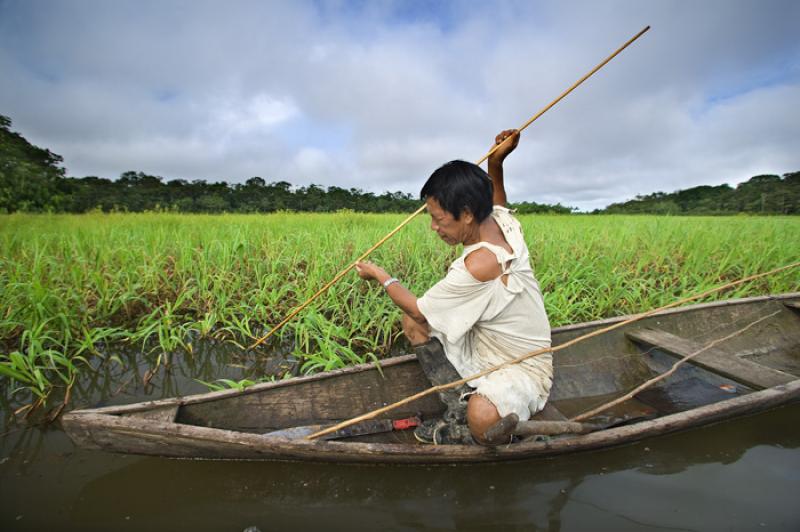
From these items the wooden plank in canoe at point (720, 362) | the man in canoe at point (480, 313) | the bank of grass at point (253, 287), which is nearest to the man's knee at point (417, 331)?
the man in canoe at point (480, 313)

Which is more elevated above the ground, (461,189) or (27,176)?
(27,176)

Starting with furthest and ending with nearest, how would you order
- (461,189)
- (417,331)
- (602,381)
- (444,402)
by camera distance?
(602,381), (417,331), (444,402), (461,189)

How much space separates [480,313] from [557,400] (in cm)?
119

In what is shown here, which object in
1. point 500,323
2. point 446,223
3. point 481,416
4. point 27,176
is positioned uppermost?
point 27,176

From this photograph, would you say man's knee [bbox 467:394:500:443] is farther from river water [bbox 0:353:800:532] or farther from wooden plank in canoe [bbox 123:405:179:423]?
wooden plank in canoe [bbox 123:405:179:423]

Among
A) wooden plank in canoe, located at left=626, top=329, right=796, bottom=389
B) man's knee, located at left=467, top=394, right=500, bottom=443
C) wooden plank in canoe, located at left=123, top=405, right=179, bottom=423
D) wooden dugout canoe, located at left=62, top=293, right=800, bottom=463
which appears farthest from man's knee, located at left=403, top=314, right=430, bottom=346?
wooden plank in canoe, located at left=626, top=329, right=796, bottom=389

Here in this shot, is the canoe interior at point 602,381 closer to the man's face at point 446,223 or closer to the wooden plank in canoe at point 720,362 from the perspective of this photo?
the wooden plank in canoe at point 720,362

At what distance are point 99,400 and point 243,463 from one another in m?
1.16

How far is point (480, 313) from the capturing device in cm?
161

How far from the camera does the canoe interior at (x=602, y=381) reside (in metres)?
1.93

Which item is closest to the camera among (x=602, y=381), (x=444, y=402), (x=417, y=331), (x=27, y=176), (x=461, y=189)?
(x=461, y=189)

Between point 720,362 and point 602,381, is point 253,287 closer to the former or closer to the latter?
point 602,381

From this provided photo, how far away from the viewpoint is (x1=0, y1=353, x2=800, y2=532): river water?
4.74 feet

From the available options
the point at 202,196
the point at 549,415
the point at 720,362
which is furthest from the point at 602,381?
the point at 202,196
